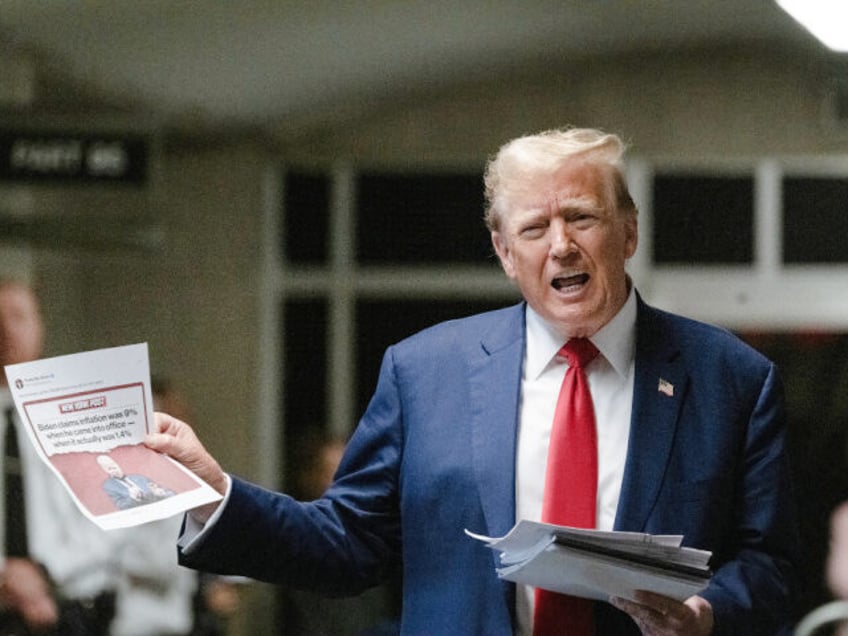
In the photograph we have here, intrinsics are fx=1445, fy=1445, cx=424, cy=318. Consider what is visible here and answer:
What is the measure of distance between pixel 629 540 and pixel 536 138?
63 cm

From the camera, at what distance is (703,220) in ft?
22.6

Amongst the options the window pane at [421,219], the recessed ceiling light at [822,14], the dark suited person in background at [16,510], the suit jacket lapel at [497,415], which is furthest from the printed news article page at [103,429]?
the window pane at [421,219]

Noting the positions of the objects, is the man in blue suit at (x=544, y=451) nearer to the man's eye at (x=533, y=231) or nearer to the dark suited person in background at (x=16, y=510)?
the man's eye at (x=533, y=231)

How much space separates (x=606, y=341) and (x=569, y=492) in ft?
0.80

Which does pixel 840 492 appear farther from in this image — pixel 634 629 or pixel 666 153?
pixel 634 629

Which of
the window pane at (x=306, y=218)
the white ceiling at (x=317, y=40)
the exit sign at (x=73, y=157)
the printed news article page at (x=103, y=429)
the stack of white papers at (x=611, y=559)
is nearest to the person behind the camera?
the stack of white papers at (x=611, y=559)

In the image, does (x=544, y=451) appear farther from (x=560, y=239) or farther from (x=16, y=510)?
(x=16, y=510)

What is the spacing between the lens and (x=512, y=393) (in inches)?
81.0

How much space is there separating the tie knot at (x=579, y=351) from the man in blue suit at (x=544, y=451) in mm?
11

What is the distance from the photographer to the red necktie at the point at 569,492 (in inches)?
77.4

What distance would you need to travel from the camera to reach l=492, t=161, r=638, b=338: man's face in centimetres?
201

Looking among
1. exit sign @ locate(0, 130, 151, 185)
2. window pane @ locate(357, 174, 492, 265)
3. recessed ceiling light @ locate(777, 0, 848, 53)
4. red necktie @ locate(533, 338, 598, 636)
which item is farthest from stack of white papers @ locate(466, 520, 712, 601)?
window pane @ locate(357, 174, 492, 265)

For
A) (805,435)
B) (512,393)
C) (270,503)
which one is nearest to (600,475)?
(512,393)

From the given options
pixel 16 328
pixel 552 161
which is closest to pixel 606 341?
pixel 552 161
